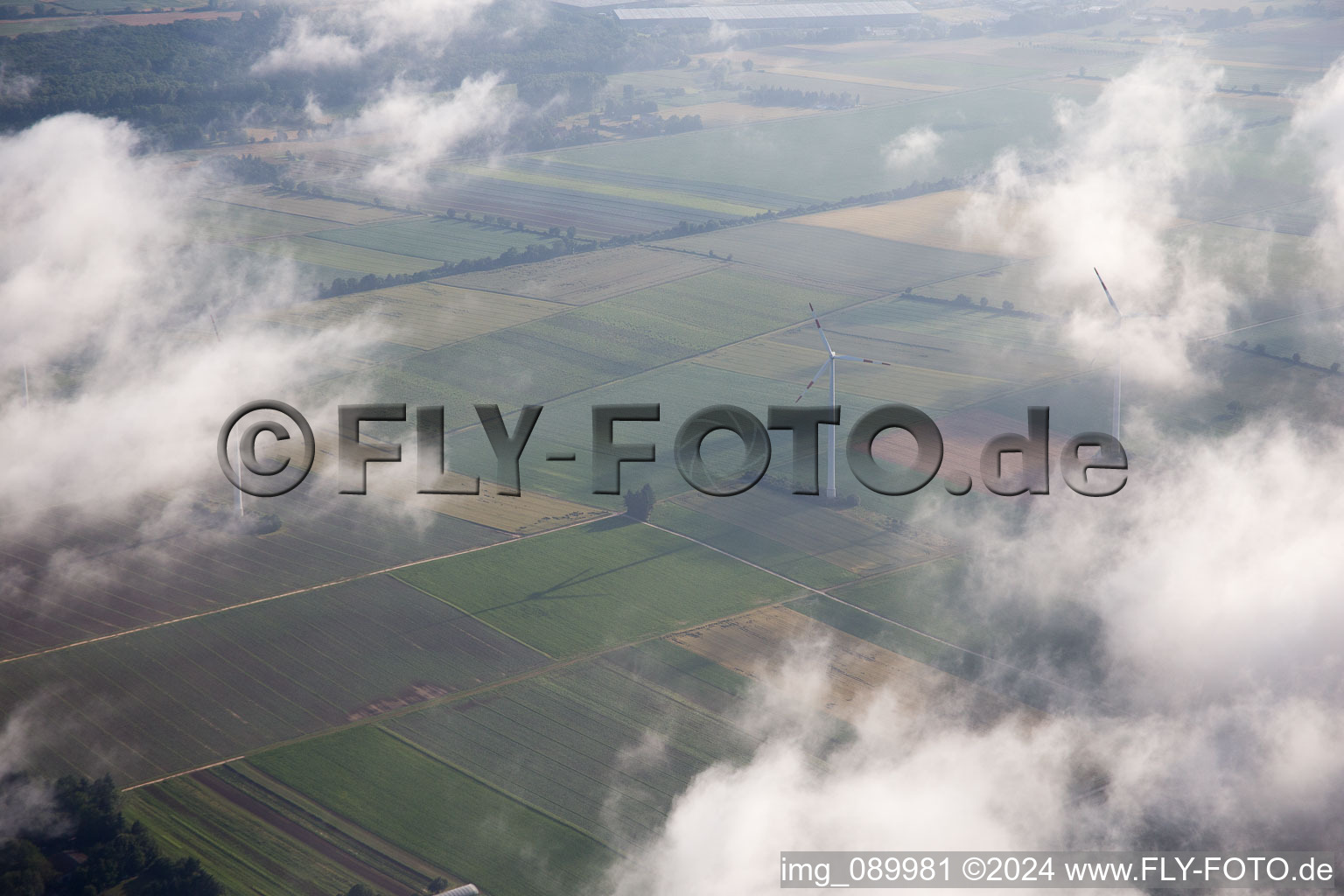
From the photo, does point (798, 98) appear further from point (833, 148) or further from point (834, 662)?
point (834, 662)

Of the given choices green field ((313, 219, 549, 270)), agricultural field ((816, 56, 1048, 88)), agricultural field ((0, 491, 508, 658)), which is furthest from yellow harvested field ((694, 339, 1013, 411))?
agricultural field ((816, 56, 1048, 88))

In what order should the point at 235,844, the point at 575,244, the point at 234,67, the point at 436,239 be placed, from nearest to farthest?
the point at 235,844
the point at 575,244
the point at 436,239
the point at 234,67

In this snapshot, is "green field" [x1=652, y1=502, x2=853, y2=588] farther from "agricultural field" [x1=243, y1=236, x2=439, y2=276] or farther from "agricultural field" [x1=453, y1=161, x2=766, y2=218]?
"agricultural field" [x1=453, y1=161, x2=766, y2=218]

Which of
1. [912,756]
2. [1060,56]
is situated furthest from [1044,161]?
[912,756]

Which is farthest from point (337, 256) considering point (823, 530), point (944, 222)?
point (823, 530)

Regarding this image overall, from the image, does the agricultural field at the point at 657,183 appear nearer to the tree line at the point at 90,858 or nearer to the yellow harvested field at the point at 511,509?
the yellow harvested field at the point at 511,509

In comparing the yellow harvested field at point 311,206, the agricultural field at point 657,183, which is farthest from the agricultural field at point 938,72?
the yellow harvested field at point 311,206
